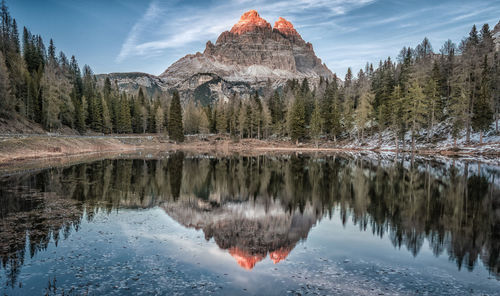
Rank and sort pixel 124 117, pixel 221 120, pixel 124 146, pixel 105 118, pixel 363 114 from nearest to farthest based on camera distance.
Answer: pixel 363 114 < pixel 124 146 < pixel 105 118 < pixel 124 117 < pixel 221 120

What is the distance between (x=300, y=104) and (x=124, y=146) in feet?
182

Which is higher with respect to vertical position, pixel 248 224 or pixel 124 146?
pixel 124 146

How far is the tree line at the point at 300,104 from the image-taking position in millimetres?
68250

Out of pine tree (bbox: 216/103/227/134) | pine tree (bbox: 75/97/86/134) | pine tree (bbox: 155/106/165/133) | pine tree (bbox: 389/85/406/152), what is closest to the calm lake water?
pine tree (bbox: 389/85/406/152)

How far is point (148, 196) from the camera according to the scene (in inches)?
984

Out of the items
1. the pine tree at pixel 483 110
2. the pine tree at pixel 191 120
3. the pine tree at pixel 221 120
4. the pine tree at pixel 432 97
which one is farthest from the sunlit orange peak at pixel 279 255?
the pine tree at pixel 191 120

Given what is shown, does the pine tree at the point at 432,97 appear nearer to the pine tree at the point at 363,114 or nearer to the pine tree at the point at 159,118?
the pine tree at the point at 363,114

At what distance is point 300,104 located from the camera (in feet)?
328

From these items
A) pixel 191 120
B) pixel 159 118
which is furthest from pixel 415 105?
pixel 159 118

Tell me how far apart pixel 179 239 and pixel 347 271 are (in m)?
7.98

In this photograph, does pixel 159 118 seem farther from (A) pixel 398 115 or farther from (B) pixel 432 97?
(B) pixel 432 97

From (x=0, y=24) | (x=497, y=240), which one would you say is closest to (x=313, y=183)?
(x=497, y=240)

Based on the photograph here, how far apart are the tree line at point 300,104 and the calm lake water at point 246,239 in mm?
48629

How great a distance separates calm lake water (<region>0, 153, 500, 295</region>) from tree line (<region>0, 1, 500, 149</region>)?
4863 centimetres
